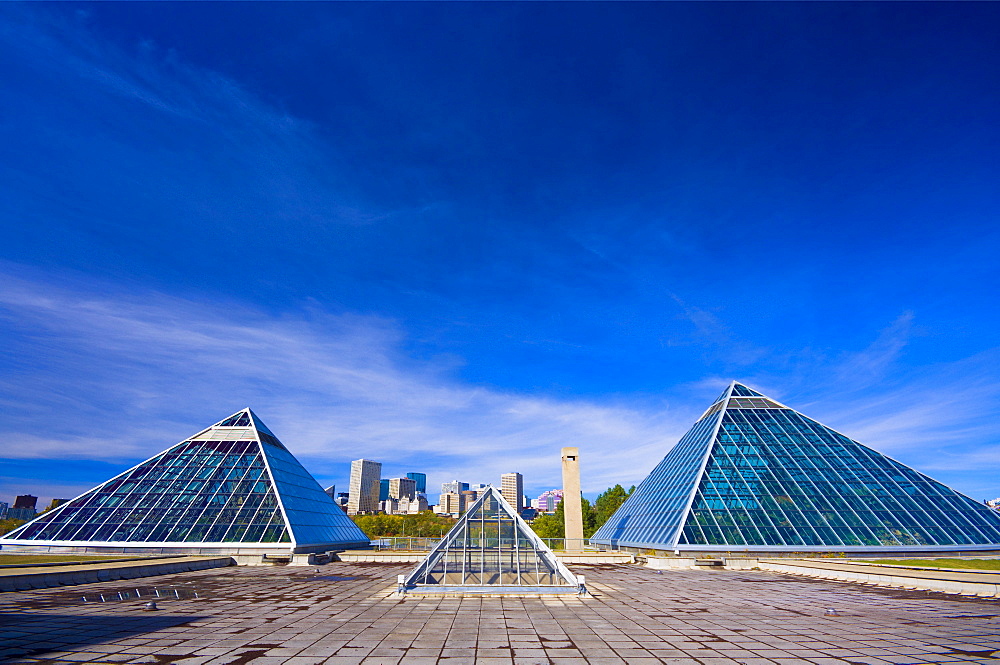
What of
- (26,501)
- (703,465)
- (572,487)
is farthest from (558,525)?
(26,501)

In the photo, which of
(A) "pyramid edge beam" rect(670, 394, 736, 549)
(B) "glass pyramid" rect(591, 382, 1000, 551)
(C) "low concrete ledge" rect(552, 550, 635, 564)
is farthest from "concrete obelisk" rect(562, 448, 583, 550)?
(A) "pyramid edge beam" rect(670, 394, 736, 549)

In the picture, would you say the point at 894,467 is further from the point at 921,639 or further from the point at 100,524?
the point at 100,524

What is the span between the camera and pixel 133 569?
1116 inches

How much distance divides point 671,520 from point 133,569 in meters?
38.8

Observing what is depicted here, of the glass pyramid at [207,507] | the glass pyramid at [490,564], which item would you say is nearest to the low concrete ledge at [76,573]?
the glass pyramid at [207,507]

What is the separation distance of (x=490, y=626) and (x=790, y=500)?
37232 millimetres

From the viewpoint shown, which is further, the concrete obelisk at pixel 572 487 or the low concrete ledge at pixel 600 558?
the concrete obelisk at pixel 572 487

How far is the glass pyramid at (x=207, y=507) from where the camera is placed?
4000 centimetres

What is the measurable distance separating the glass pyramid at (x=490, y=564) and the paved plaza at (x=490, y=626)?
4.30 feet

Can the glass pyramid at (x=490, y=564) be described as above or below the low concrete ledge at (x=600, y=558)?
above

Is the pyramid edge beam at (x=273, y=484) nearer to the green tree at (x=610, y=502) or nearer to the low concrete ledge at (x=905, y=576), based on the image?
the low concrete ledge at (x=905, y=576)

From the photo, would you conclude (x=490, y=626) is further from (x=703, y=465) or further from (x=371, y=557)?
(x=703, y=465)

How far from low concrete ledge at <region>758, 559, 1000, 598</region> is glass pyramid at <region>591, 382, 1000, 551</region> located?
19.4 ft

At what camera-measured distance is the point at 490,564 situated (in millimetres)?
25031
